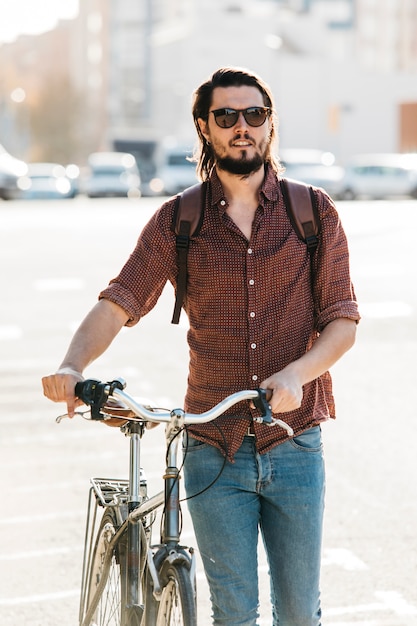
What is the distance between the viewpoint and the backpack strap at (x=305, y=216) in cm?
359

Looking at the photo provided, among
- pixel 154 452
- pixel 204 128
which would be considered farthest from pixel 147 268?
pixel 154 452

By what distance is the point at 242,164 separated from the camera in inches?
140

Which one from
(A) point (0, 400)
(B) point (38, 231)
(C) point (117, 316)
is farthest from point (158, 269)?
(B) point (38, 231)

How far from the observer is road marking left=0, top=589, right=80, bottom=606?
5426 mm

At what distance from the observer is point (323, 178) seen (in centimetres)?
→ 4506

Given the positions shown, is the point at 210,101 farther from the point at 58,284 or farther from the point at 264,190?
the point at 58,284

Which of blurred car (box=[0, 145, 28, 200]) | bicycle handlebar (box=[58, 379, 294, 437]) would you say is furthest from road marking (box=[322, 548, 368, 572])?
blurred car (box=[0, 145, 28, 200])

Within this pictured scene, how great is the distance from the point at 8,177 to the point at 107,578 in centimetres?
3711

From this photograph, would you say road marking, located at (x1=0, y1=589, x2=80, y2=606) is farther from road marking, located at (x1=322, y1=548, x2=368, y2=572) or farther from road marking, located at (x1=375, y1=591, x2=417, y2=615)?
road marking, located at (x1=375, y1=591, x2=417, y2=615)

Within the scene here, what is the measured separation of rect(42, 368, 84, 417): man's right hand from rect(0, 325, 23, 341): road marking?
9731 mm

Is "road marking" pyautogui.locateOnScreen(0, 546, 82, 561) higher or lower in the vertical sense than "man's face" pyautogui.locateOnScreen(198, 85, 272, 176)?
lower

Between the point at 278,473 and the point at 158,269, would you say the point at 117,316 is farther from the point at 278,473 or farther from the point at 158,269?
the point at 278,473

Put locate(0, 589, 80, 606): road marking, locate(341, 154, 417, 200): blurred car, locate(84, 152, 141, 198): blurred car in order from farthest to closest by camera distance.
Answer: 1. locate(84, 152, 141, 198): blurred car
2. locate(341, 154, 417, 200): blurred car
3. locate(0, 589, 80, 606): road marking

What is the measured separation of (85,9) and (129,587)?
15555 centimetres
